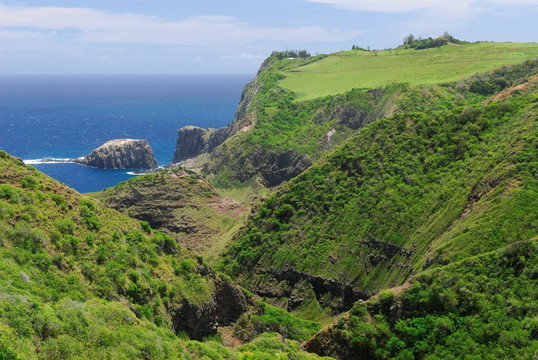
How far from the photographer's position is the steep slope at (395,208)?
186 ft

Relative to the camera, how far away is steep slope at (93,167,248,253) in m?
106

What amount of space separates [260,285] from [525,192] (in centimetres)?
4391

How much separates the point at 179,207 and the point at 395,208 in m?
59.3

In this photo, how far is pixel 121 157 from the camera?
185m

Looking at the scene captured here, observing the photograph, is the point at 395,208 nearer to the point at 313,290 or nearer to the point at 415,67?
the point at 313,290

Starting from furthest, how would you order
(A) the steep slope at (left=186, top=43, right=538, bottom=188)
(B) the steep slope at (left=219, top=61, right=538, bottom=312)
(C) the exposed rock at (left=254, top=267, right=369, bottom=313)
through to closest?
1. (A) the steep slope at (left=186, top=43, right=538, bottom=188)
2. (C) the exposed rock at (left=254, top=267, right=369, bottom=313)
3. (B) the steep slope at (left=219, top=61, right=538, bottom=312)

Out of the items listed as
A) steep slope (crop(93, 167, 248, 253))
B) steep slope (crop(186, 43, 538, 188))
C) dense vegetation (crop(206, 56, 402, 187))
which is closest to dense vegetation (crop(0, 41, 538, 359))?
steep slope (crop(93, 167, 248, 253))

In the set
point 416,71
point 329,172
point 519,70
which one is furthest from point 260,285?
point 416,71

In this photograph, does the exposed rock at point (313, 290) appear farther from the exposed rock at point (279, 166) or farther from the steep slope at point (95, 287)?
the exposed rock at point (279, 166)

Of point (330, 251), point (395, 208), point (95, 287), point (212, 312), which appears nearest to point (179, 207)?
point (330, 251)

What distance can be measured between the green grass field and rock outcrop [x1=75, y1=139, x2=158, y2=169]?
68.6 m

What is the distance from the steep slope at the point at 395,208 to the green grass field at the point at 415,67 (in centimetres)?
4446

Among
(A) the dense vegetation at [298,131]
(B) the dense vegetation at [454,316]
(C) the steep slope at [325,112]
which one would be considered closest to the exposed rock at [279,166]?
(C) the steep slope at [325,112]

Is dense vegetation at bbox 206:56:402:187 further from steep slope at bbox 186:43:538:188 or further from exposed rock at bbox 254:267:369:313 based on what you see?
exposed rock at bbox 254:267:369:313
